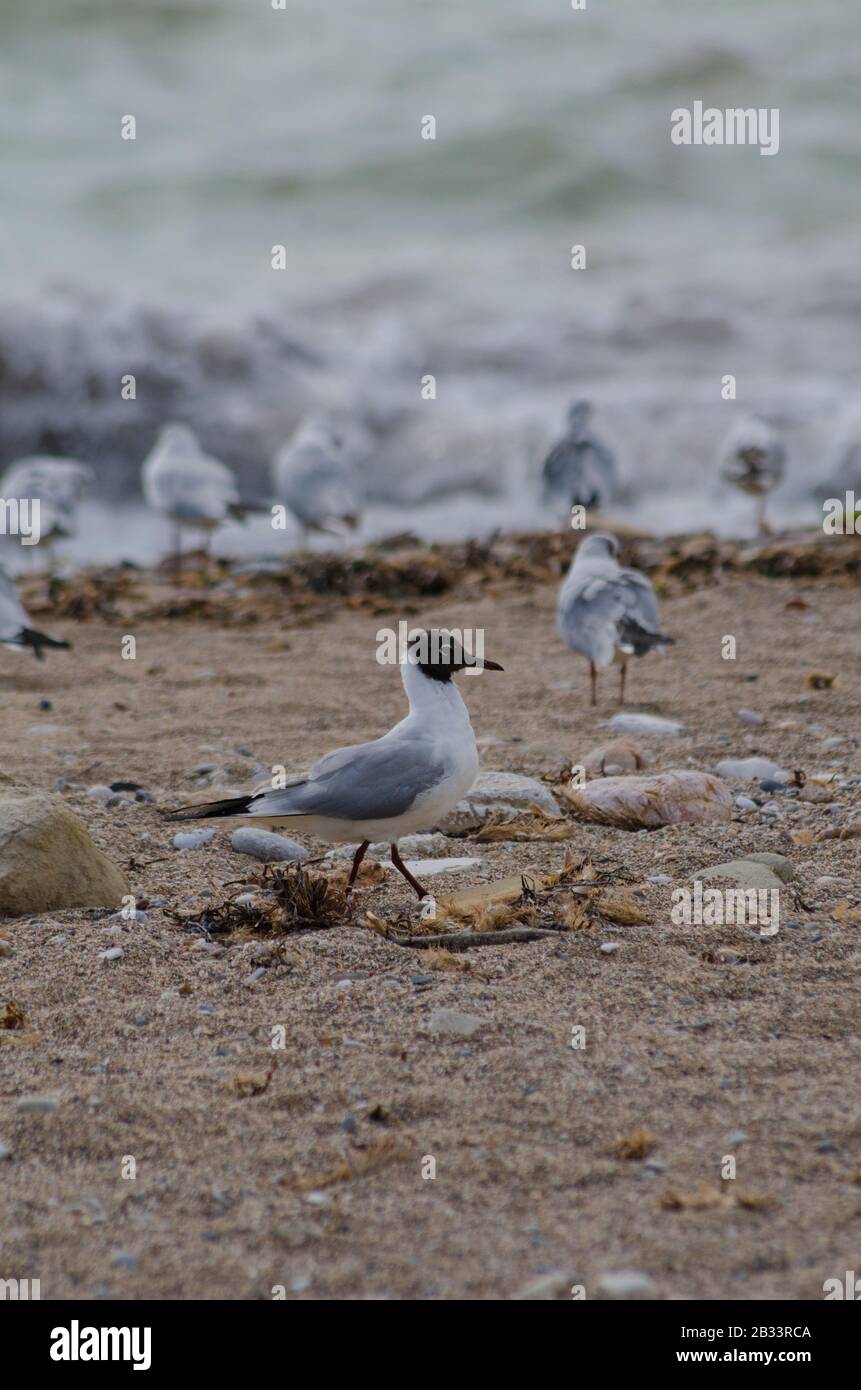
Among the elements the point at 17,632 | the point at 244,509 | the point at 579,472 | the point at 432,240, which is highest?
the point at 432,240

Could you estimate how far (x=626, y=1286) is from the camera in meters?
2.16

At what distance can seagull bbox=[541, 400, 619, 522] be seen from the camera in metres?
9.84

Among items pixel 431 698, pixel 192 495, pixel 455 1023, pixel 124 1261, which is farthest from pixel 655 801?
pixel 192 495

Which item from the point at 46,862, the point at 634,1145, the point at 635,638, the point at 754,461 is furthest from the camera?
the point at 754,461

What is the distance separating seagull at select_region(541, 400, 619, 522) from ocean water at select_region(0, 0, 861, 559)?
2277mm

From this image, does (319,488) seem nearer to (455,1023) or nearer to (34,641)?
(34,641)

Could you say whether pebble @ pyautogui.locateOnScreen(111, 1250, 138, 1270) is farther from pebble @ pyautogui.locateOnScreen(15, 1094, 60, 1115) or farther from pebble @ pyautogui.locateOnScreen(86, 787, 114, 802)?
pebble @ pyautogui.locateOnScreen(86, 787, 114, 802)

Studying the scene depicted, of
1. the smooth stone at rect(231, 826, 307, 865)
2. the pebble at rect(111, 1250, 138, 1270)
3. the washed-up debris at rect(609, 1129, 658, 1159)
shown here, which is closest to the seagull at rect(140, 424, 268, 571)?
the smooth stone at rect(231, 826, 307, 865)

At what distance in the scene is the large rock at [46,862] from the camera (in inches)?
145

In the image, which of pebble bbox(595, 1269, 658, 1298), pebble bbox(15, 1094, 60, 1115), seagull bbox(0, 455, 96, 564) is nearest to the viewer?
pebble bbox(595, 1269, 658, 1298)

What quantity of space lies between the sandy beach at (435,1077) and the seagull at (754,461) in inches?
232

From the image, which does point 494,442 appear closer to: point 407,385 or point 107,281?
point 407,385

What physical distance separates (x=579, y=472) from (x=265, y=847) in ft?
19.9

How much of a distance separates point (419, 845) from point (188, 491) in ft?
21.5
